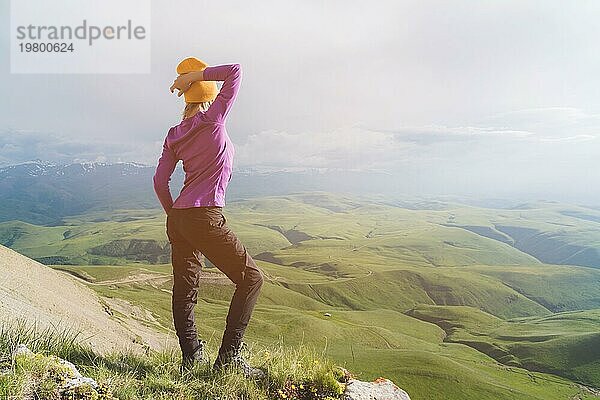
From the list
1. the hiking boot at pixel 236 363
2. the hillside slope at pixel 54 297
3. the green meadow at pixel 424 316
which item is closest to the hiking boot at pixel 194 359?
the hiking boot at pixel 236 363

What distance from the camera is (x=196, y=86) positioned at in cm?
543

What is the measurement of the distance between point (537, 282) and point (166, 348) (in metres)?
193

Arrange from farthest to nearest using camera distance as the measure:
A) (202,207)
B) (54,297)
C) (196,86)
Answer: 1. (54,297)
2. (196,86)
3. (202,207)

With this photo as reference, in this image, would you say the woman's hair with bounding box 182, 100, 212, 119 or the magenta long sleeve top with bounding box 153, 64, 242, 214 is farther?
the woman's hair with bounding box 182, 100, 212, 119

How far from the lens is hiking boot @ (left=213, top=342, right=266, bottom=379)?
5.16 meters

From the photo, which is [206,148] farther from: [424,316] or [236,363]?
[424,316]

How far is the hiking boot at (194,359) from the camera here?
539 centimetres

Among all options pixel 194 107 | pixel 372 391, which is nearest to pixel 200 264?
pixel 194 107

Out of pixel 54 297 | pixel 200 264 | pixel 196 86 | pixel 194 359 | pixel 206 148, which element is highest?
pixel 196 86

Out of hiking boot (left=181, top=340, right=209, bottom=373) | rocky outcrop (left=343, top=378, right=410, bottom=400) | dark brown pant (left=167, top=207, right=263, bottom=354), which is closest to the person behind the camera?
rocky outcrop (left=343, top=378, right=410, bottom=400)

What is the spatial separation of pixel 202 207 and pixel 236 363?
5.96 ft

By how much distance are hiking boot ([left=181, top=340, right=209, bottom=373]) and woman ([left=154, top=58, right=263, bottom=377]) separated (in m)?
0.01

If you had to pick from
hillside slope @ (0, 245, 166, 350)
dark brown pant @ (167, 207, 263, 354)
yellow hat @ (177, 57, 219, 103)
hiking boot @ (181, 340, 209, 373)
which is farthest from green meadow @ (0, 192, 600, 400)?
yellow hat @ (177, 57, 219, 103)

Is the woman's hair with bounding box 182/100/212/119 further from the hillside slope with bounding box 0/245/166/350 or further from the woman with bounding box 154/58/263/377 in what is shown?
the hillside slope with bounding box 0/245/166/350
